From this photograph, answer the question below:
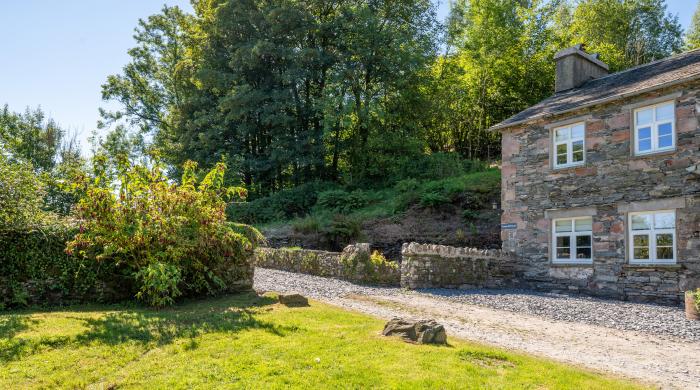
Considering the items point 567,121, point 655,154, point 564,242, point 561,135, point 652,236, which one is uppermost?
point 567,121

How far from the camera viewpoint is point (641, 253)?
1480 cm

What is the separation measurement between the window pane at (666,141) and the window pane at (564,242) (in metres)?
3.92

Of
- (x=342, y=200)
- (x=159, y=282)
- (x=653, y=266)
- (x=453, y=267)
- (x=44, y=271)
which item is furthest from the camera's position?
(x=342, y=200)

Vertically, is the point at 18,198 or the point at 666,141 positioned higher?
the point at 666,141

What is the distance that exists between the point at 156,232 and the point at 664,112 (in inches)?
547

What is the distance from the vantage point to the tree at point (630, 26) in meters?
37.0

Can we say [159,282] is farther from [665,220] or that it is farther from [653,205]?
[665,220]

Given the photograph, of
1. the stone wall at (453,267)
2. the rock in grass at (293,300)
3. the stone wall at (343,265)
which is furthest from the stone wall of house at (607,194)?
the rock in grass at (293,300)

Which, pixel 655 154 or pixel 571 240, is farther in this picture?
pixel 571 240

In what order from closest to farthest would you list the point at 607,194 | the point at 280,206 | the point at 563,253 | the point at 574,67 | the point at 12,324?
the point at 12,324 → the point at 607,194 → the point at 563,253 → the point at 574,67 → the point at 280,206

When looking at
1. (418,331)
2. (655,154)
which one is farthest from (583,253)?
(418,331)

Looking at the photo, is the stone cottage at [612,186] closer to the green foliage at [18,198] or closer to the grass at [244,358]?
the grass at [244,358]

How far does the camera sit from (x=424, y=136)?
3284 centimetres

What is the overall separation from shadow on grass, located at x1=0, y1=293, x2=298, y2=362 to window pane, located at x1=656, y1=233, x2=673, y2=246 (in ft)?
36.4
